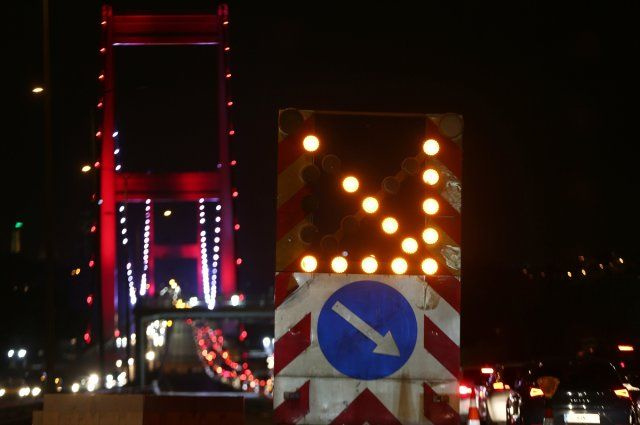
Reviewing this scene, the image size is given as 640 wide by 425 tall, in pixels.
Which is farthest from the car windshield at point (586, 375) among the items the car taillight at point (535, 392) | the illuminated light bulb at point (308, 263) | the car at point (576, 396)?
the illuminated light bulb at point (308, 263)

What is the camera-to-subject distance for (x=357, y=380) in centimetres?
649

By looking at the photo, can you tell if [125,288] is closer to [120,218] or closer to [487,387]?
[120,218]

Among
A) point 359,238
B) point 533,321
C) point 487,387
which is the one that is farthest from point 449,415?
point 533,321

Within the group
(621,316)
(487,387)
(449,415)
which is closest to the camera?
(449,415)

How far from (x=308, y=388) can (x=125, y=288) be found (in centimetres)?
4634

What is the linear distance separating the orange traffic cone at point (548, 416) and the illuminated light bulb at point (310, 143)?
946 cm

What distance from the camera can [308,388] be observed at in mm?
6520

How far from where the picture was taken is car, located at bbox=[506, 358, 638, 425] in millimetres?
14781

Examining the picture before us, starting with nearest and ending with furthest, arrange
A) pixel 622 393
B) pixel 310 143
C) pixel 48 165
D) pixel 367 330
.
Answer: pixel 367 330, pixel 310 143, pixel 622 393, pixel 48 165

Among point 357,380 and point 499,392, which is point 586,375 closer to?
point 499,392

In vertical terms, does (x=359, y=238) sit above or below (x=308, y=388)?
above

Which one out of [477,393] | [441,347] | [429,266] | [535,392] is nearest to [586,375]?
[535,392]

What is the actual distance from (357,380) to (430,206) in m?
1.11

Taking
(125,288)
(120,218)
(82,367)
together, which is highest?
(120,218)
